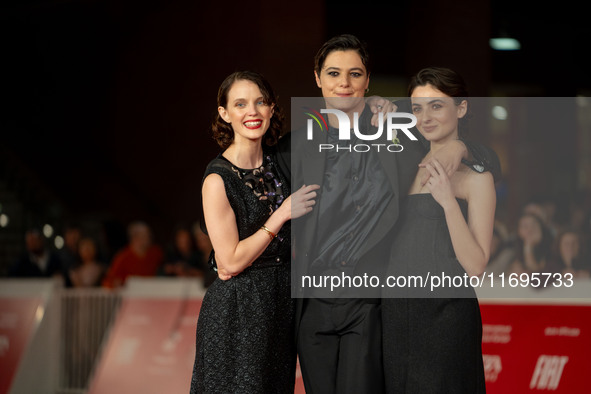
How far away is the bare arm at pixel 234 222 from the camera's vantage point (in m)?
3.41

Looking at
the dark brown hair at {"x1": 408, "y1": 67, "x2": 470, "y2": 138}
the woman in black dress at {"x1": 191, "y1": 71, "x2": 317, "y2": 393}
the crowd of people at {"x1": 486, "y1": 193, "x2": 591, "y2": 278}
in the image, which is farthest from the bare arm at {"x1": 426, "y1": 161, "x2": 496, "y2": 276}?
the crowd of people at {"x1": 486, "y1": 193, "x2": 591, "y2": 278}

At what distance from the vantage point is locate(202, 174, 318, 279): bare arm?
3.41 meters

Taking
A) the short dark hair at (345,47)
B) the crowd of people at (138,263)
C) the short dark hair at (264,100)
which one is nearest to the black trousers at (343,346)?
the short dark hair at (264,100)

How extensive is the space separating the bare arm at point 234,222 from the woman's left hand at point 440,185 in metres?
0.46

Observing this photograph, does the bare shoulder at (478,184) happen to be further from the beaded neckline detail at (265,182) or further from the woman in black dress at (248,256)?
the beaded neckline detail at (265,182)

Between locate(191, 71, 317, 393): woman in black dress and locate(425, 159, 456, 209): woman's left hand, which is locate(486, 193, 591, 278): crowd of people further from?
locate(191, 71, 317, 393): woman in black dress

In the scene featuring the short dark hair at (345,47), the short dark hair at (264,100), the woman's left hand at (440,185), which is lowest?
the woman's left hand at (440,185)

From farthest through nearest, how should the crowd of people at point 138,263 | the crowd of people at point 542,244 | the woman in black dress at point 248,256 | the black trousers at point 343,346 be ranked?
the crowd of people at point 138,263
the crowd of people at point 542,244
the woman in black dress at point 248,256
the black trousers at point 343,346

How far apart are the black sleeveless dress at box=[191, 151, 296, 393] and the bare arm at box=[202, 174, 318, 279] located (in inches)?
1.8

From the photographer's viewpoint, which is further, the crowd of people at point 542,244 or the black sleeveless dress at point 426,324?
the crowd of people at point 542,244

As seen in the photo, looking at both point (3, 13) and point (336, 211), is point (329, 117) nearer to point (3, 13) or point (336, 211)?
point (336, 211)

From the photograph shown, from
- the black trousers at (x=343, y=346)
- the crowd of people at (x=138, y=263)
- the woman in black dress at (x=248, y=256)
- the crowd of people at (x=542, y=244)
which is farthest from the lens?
the crowd of people at (x=138, y=263)

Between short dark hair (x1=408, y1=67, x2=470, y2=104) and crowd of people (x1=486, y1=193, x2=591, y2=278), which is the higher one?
short dark hair (x1=408, y1=67, x2=470, y2=104)

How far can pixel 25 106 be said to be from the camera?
14.3 meters
